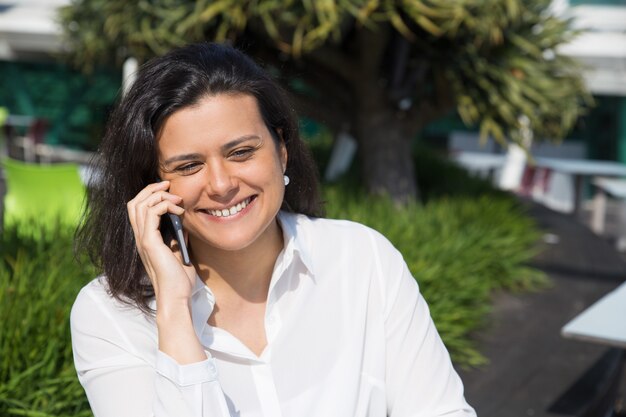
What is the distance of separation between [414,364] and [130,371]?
0.68m

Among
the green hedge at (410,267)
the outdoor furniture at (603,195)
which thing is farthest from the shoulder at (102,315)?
the outdoor furniture at (603,195)

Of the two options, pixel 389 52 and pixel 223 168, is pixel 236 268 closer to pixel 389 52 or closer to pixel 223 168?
pixel 223 168

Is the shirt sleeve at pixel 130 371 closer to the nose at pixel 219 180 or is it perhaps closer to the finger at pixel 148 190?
the finger at pixel 148 190

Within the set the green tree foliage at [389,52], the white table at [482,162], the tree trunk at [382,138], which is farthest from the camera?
the white table at [482,162]

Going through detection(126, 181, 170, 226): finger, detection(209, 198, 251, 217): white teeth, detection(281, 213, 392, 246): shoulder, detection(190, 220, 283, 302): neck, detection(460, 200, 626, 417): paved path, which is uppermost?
detection(126, 181, 170, 226): finger

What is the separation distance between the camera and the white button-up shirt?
1.86m

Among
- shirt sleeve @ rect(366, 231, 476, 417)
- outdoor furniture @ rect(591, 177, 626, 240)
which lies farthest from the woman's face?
outdoor furniture @ rect(591, 177, 626, 240)

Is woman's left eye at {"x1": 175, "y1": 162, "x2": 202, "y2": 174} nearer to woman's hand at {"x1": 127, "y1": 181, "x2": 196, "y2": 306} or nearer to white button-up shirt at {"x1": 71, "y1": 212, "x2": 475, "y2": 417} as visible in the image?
woman's hand at {"x1": 127, "y1": 181, "x2": 196, "y2": 306}

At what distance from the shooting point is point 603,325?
11.1 ft

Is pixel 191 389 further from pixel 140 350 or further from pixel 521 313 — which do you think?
pixel 521 313

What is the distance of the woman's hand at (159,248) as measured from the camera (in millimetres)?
1903

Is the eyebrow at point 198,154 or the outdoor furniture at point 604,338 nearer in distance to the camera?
the eyebrow at point 198,154

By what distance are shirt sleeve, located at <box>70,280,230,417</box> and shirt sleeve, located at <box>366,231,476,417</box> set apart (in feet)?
1.60

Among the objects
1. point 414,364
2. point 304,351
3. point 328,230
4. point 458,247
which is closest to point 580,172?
point 458,247
